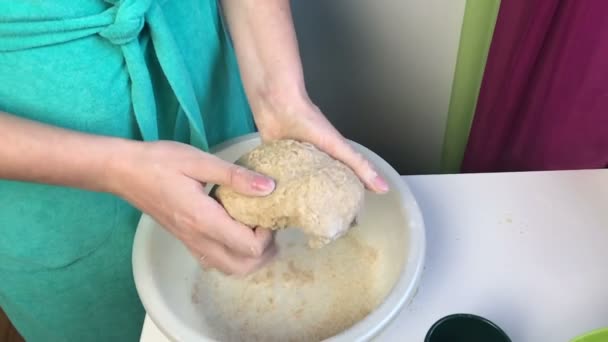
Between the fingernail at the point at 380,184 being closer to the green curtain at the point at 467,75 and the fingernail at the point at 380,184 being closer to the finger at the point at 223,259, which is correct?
the finger at the point at 223,259

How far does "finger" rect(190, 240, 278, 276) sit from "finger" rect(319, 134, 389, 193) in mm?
138

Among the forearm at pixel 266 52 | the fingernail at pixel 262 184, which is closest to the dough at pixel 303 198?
the fingernail at pixel 262 184

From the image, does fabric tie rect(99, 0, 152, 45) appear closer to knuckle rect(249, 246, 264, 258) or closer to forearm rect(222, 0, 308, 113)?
forearm rect(222, 0, 308, 113)

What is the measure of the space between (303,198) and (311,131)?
4.7 inches

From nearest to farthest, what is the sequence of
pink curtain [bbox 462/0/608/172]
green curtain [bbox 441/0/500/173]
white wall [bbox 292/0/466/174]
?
pink curtain [bbox 462/0/608/172]
green curtain [bbox 441/0/500/173]
white wall [bbox 292/0/466/174]

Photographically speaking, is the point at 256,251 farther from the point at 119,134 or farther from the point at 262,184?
the point at 119,134

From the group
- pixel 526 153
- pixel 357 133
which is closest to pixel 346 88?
pixel 357 133

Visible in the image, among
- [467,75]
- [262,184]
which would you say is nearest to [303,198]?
[262,184]

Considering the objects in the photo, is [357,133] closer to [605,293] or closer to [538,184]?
[538,184]

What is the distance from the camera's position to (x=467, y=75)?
3.36 feet

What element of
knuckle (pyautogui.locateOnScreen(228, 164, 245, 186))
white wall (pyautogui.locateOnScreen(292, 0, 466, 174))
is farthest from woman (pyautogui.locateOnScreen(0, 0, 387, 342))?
white wall (pyautogui.locateOnScreen(292, 0, 466, 174))

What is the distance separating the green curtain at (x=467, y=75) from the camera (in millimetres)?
940

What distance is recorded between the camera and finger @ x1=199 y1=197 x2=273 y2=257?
23.6 inches

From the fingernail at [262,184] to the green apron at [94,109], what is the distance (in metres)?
0.19
